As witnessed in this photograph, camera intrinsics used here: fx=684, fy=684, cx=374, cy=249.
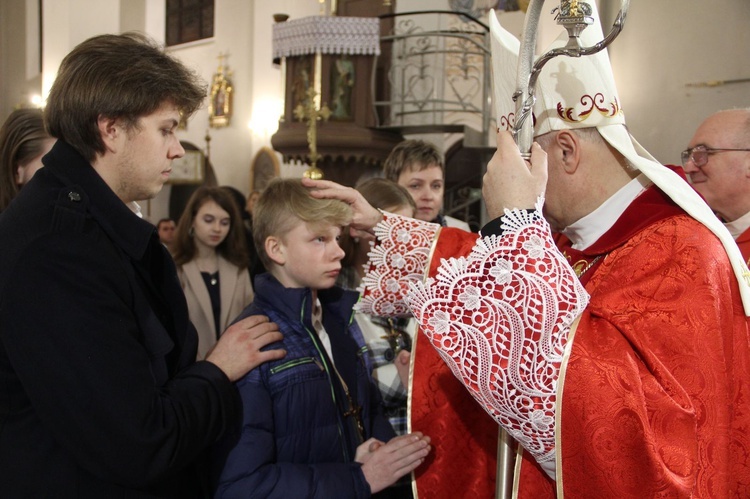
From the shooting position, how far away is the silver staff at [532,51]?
143 centimetres

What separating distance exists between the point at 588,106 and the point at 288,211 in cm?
99

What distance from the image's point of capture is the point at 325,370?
2021mm

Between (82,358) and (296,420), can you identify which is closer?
(82,358)

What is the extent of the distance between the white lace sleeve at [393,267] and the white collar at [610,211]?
58 cm

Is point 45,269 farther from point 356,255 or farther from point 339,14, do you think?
point 339,14

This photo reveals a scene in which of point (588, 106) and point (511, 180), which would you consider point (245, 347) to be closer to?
point (511, 180)

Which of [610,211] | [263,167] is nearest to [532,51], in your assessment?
[610,211]

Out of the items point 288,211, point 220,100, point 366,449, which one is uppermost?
point 220,100

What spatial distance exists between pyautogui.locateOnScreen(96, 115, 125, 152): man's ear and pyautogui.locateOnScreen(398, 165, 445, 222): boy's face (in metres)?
2.19

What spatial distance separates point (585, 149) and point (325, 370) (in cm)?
96

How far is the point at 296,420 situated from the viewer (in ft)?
6.30

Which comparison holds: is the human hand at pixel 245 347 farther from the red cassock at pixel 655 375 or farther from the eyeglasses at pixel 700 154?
the eyeglasses at pixel 700 154

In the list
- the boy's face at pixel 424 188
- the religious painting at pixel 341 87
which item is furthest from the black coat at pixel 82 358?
the religious painting at pixel 341 87

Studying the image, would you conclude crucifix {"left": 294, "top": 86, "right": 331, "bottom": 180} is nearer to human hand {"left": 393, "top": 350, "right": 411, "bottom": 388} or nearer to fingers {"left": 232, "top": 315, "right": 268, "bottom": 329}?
human hand {"left": 393, "top": 350, "right": 411, "bottom": 388}
